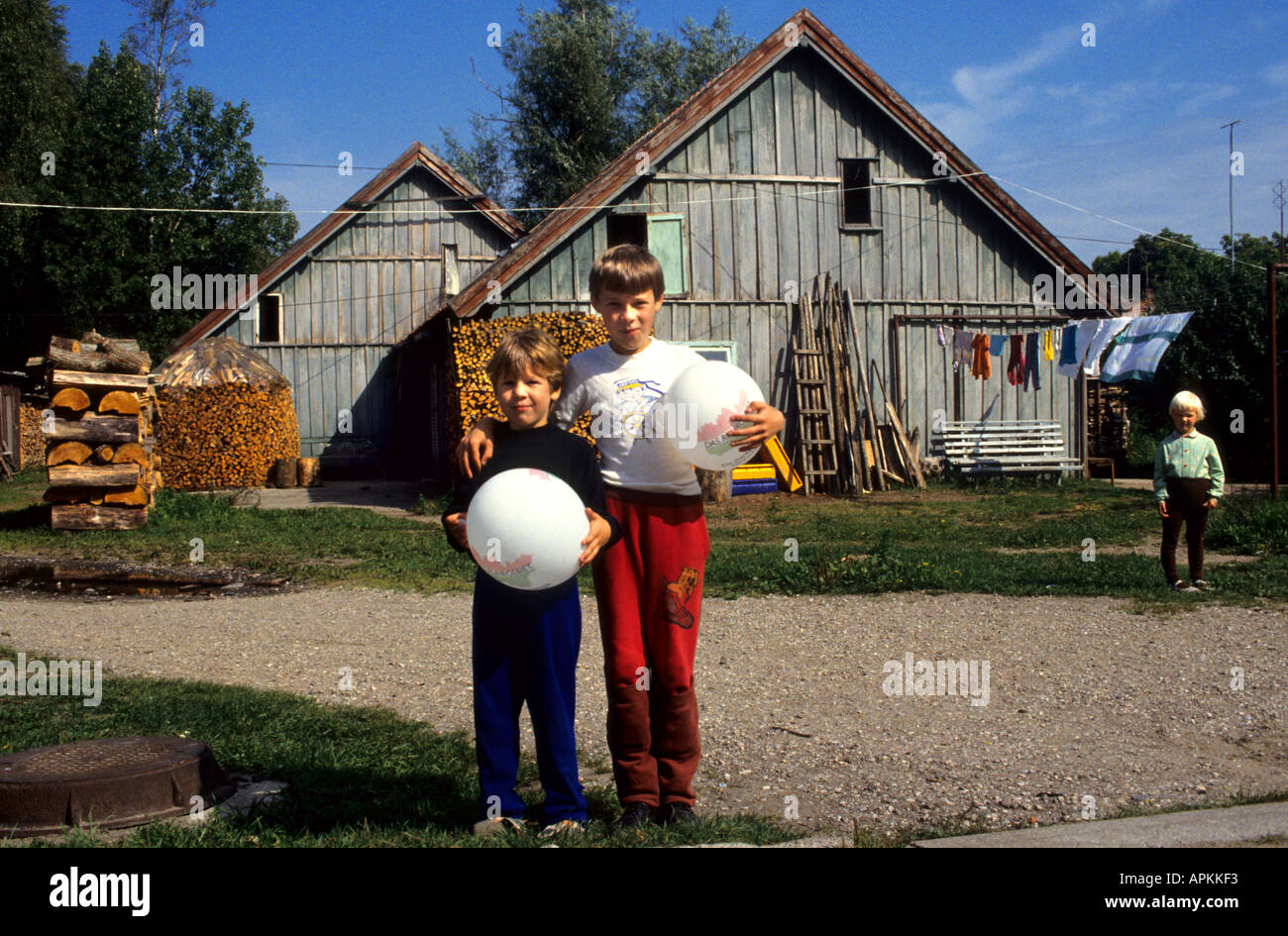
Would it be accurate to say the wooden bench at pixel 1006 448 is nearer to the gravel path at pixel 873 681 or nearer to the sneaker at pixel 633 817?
the gravel path at pixel 873 681

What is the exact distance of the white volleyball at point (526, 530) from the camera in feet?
9.61

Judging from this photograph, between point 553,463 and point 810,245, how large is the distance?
14.8 meters

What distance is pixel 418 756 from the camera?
13.7 ft

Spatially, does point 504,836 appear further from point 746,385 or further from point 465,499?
point 746,385

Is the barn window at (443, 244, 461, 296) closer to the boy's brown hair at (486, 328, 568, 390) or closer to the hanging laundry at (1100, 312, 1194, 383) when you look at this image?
the hanging laundry at (1100, 312, 1194, 383)

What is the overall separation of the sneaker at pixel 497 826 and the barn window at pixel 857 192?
15597 millimetres

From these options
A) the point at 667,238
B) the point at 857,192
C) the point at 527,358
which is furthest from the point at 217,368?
the point at 527,358

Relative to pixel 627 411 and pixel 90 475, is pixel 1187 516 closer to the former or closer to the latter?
pixel 627 411

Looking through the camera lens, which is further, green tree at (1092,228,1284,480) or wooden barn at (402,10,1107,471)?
green tree at (1092,228,1284,480)

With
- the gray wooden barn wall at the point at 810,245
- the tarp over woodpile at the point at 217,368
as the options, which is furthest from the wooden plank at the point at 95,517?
the tarp over woodpile at the point at 217,368

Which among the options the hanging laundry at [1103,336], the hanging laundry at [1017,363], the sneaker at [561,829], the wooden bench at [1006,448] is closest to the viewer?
the sneaker at [561,829]

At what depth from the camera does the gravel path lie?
154 inches

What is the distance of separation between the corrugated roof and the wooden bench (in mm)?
11784

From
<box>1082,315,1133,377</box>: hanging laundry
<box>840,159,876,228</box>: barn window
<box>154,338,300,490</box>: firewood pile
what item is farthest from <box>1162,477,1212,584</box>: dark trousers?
<box>154,338,300,490</box>: firewood pile
